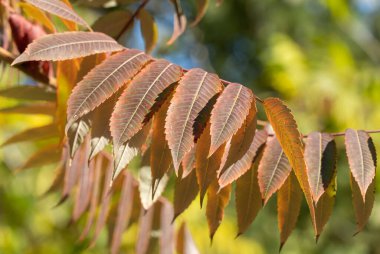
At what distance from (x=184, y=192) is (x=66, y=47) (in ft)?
0.96

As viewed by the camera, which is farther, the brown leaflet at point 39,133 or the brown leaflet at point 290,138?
the brown leaflet at point 39,133

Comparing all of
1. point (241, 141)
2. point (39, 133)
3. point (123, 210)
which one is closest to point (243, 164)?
point (241, 141)

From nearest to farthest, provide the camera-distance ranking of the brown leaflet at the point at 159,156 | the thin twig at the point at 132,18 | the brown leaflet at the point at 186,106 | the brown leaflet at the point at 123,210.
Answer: the brown leaflet at the point at 186,106
the brown leaflet at the point at 159,156
the brown leaflet at the point at 123,210
the thin twig at the point at 132,18

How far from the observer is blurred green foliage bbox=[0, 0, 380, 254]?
3.10 metres

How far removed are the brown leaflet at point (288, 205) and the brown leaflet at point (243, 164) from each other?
0.07 metres

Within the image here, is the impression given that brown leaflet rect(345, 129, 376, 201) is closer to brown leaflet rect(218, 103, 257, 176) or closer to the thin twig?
brown leaflet rect(218, 103, 257, 176)

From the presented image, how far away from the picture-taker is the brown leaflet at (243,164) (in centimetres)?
112

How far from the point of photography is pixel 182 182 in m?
1.25

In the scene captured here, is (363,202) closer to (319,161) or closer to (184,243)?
(319,161)

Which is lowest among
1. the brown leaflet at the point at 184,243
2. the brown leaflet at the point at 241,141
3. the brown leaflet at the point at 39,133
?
the brown leaflet at the point at 184,243

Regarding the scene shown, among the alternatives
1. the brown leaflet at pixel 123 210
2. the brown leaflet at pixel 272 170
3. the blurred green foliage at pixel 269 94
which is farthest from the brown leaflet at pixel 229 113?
the blurred green foliage at pixel 269 94

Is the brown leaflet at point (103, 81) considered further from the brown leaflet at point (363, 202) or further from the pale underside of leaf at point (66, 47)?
the brown leaflet at point (363, 202)

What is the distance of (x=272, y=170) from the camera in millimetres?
1215

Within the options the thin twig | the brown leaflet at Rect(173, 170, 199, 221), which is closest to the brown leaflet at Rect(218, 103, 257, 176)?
the brown leaflet at Rect(173, 170, 199, 221)
